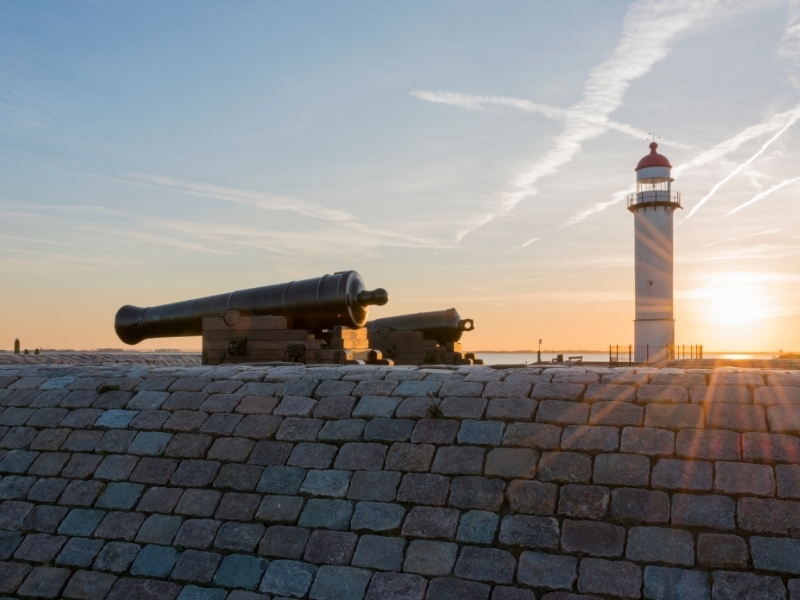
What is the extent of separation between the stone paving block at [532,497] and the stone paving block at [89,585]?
3.09 metres

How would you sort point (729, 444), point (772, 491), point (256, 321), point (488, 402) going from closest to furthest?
point (772, 491), point (729, 444), point (488, 402), point (256, 321)

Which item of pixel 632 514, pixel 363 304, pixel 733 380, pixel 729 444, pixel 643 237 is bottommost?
pixel 632 514

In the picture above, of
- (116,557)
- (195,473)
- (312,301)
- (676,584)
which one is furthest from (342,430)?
(312,301)

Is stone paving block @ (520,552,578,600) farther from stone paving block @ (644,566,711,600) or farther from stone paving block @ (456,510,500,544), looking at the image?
stone paving block @ (644,566,711,600)

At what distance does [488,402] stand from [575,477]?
44.4 inches

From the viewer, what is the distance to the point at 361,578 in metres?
5.81

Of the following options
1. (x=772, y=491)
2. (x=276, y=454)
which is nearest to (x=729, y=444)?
(x=772, y=491)

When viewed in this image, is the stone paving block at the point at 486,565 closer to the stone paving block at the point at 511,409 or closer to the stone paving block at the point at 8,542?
the stone paving block at the point at 511,409

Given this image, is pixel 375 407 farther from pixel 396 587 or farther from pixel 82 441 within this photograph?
pixel 82 441

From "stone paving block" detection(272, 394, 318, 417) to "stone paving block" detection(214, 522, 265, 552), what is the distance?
123 cm

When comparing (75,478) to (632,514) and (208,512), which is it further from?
(632,514)

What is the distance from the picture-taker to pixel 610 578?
5402mm

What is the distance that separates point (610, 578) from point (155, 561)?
11.1 feet

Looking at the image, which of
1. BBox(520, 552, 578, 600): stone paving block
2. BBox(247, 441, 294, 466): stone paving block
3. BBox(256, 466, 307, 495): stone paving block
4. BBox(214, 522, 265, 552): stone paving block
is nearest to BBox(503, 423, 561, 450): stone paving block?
BBox(520, 552, 578, 600): stone paving block
